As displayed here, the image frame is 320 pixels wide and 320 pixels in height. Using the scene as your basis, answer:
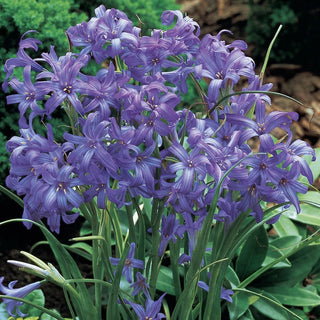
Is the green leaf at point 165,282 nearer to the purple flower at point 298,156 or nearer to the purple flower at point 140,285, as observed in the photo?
the purple flower at point 140,285

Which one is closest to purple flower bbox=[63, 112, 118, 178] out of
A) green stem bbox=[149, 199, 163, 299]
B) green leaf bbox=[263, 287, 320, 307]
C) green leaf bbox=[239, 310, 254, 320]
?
green stem bbox=[149, 199, 163, 299]

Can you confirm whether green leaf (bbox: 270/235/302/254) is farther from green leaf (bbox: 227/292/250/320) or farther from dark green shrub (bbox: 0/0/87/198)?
dark green shrub (bbox: 0/0/87/198)

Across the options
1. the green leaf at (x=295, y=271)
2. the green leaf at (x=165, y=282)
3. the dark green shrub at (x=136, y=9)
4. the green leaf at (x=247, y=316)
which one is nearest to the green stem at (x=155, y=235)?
the green leaf at (x=165, y=282)

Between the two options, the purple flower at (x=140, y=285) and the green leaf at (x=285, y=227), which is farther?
the green leaf at (x=285, y=227)

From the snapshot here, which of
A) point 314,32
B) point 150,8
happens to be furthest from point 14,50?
point 314,32

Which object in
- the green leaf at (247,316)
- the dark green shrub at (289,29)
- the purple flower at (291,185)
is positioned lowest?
the dark green shrub at (289,29)

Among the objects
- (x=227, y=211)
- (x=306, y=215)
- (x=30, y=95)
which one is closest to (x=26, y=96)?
(x=30, y=95)
